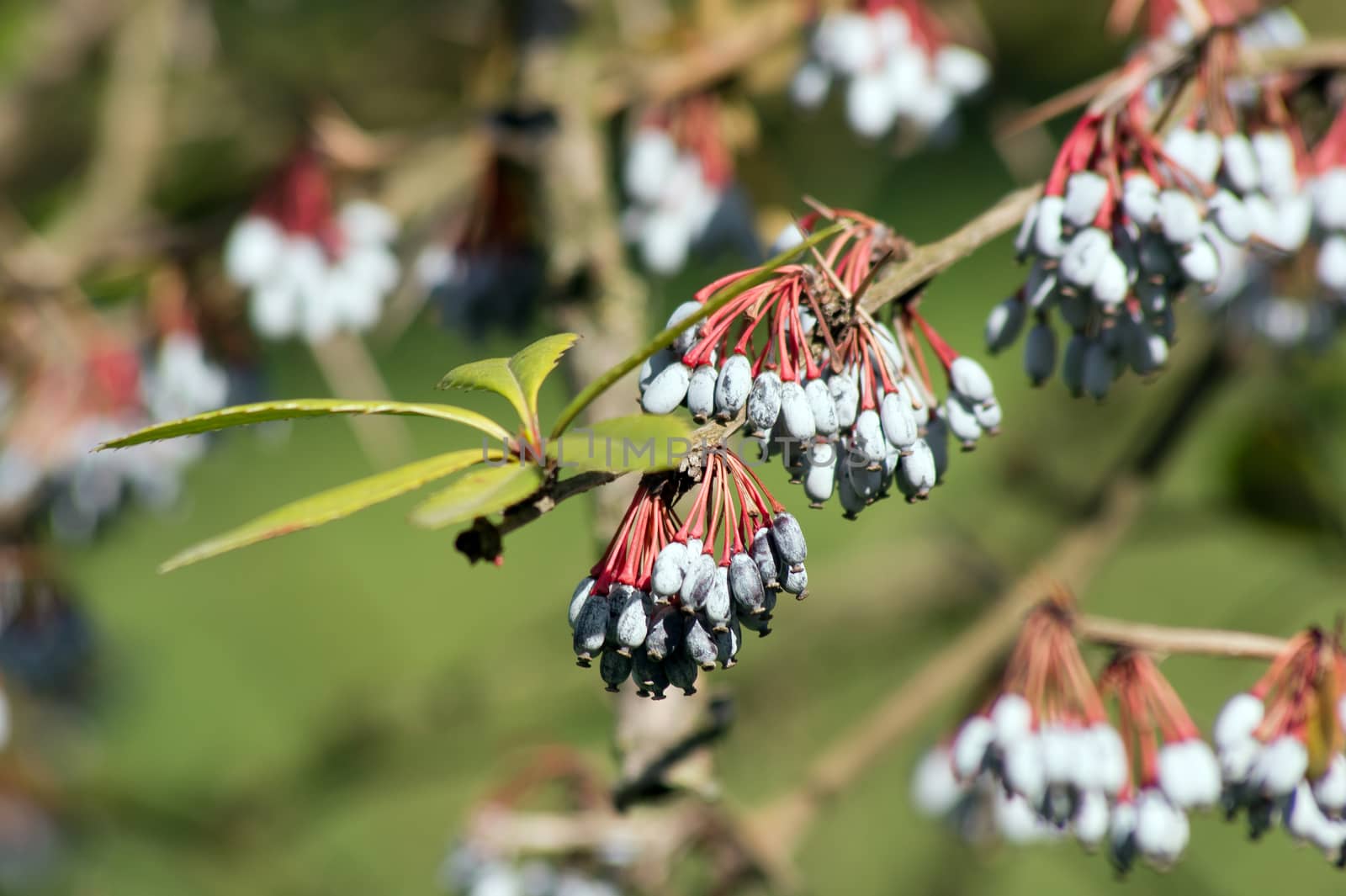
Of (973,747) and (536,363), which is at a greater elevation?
(536,363)

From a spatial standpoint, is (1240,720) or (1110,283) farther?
(1240,720)

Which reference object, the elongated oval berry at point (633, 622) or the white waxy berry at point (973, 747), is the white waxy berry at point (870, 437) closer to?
the elongated oval berry at point (633, 622)

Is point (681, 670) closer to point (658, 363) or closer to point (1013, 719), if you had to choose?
point (658, 363)

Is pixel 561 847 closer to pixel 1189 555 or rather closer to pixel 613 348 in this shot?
pixel 613 348

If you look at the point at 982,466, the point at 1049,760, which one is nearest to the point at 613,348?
the point at 1049,760

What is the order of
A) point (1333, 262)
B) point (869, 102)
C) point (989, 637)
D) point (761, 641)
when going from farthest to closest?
point (761, 641)
point (989, 637)
point (869, 102)
point (1333, 262)

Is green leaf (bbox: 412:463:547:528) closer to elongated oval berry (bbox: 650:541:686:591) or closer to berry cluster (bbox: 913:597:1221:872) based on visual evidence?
elongated oval berry (bbox: 650:541:686:591)

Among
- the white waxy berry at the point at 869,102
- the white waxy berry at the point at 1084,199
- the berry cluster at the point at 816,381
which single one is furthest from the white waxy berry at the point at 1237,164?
the white waxy berry at the point at 869,102

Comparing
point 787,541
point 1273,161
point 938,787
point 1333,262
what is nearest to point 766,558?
point 787,541
